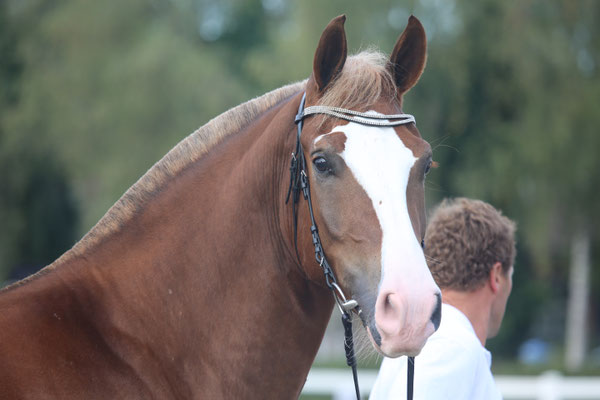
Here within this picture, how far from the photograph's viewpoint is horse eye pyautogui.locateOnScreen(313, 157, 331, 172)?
255 cm

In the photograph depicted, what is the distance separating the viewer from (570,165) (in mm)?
15539

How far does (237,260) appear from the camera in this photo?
273 cm

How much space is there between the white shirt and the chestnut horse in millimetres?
522

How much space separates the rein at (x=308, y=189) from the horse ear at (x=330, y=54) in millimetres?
130

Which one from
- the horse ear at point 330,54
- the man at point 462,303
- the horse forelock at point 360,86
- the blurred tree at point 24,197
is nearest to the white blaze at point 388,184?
the horse forelock at point 360,86

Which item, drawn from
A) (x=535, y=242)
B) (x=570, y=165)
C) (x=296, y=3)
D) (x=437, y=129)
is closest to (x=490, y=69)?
(x=437, y=129)

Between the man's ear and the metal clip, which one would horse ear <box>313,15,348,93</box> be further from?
the man's ear

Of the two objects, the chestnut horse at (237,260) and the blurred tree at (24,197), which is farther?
the blurred tree at (24,197)

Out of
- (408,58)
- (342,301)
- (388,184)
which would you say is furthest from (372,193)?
(408,58)

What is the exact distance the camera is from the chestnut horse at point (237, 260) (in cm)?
244

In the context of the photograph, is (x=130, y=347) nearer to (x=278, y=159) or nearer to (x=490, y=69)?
(x=278, y=159)

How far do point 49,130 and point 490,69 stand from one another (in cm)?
1210

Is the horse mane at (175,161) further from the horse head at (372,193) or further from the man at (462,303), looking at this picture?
the man at (462,303)

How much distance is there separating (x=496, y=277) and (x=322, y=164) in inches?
53.9
